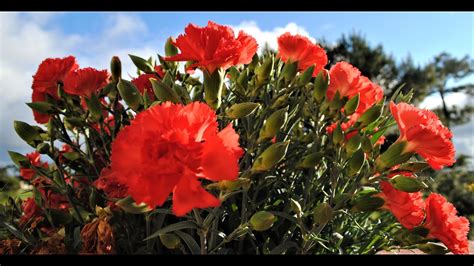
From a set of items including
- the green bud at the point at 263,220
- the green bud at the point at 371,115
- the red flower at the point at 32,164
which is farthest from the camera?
the red flower at the point at 32,164

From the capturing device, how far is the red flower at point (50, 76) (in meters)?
0.86

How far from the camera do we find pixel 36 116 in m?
0.88

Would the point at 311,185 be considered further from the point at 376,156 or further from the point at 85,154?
the point at 85,154

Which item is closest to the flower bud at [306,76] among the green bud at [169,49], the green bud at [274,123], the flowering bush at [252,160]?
the flowering bush at [252,160]

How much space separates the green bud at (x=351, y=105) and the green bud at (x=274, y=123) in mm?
128

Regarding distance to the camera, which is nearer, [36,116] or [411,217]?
[411,217]

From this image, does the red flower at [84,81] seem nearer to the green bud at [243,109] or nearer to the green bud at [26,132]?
the green bud at [26,132]

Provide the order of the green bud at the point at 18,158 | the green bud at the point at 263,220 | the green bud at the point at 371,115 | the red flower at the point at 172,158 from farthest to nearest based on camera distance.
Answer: the green bud at the point at 18,158, the green bud at the point at 371,115, the green bud at the point at 263,220, the red flower at the point at 172,158

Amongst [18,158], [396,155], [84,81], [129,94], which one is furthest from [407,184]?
[18,158]

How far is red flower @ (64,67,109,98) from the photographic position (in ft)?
2.58

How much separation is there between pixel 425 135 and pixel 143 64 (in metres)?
0.45

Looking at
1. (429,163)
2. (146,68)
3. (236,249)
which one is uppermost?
(146,68)

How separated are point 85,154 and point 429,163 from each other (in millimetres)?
509
